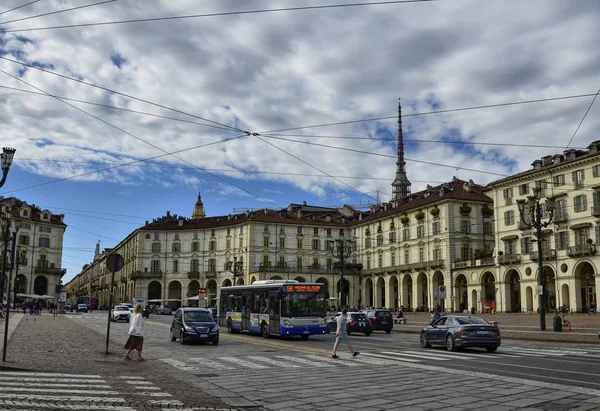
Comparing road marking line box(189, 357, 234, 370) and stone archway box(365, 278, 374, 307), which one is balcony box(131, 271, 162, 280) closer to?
stone archway box(365, 278, 374, 307)

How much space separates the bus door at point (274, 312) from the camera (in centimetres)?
2764

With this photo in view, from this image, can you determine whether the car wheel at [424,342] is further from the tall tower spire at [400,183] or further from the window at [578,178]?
the tall tower spire at [400,183]

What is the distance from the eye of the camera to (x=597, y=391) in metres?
11.2

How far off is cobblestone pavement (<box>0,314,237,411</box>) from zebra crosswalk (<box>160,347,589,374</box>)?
1089 mm

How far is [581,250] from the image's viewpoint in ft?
180

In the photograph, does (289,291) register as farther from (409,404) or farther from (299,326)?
(409,404)

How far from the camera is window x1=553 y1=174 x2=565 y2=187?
58.3 metres

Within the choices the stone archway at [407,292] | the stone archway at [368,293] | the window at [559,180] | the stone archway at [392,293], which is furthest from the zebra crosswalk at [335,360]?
the stone archway at [368,293]

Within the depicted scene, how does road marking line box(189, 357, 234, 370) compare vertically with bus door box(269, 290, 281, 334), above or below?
below

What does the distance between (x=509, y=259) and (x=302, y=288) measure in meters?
42.1

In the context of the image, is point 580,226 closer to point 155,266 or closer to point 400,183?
point 155,266

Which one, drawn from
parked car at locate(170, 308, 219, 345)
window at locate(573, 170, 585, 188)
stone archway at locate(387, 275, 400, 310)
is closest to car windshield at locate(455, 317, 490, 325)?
parked car at locate(170, 308, 219, 345)

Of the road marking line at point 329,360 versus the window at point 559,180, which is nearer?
the road marking line at point 329,360

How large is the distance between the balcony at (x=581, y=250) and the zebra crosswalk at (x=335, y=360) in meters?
36.3
